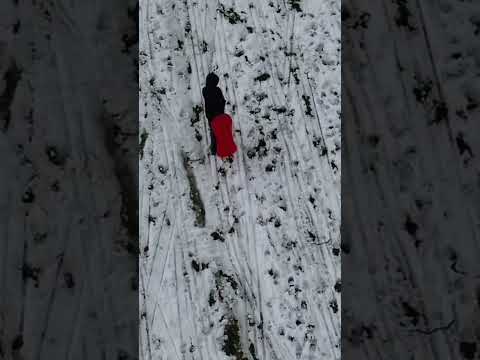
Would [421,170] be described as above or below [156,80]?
below

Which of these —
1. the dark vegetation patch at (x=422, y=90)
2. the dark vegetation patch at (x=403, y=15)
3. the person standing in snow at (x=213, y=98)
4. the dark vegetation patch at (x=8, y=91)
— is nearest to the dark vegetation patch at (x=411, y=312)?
the dark vegetation patch at (x=422, y=90)

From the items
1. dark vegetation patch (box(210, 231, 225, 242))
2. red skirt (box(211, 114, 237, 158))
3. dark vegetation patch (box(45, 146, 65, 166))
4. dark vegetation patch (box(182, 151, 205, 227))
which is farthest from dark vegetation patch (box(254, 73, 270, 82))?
dark vegetation patch (box(45, 146, 65, 166))

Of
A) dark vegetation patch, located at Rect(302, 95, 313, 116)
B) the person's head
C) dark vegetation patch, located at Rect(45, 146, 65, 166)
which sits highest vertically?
the person's head

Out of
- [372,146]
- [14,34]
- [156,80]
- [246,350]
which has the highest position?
[14,34]

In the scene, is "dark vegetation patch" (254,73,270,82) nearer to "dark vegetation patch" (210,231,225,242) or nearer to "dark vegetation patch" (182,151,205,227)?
"dark vegetation patch" (182,151,205,227)

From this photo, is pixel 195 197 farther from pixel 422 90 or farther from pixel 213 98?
pixel 422 90

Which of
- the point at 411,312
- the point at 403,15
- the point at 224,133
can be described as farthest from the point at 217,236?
the point at 403,15

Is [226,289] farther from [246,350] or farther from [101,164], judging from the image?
[101,164]

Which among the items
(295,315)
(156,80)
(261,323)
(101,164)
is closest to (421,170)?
(295,315)
